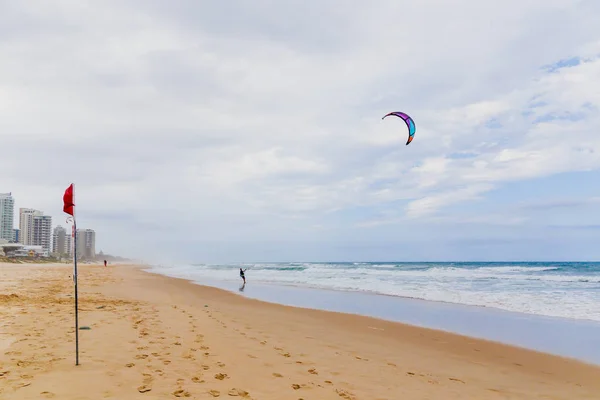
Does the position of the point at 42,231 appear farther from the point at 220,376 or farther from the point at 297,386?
the point at 297,386

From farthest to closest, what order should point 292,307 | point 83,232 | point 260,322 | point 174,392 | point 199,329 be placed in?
point 83,232 → point 292,307 → point 260,322 → point 199,329 → point 174,392

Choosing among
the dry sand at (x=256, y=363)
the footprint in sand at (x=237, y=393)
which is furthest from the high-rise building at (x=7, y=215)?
the footprint in sand at (x=237, y=393)

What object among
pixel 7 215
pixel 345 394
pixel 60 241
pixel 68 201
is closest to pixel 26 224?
pixel 7 215

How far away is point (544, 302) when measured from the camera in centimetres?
1691

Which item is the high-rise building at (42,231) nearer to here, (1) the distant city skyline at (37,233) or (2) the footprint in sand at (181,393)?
(1) the distant city skyline at (37,233)

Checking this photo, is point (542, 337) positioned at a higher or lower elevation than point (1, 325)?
lower

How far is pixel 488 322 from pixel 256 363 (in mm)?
8975

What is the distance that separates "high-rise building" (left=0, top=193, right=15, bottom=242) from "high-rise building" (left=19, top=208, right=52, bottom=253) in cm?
968

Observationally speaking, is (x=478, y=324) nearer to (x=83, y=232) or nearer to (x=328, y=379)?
(x=328, y=379)

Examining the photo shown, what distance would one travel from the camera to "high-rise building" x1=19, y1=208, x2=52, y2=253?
451 ft

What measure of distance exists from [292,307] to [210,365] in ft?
31.9

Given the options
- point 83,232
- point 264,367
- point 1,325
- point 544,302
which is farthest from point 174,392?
point 83,232

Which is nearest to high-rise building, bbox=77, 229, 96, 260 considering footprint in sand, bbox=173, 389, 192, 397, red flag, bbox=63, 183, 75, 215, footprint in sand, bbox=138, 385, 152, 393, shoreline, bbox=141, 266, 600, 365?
shoreline, bbox=141, 266, 600, 365

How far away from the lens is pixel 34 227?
139000 mm
